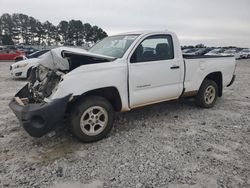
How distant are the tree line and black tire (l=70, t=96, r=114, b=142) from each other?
67559mm

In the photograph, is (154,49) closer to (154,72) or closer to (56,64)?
(154,72)

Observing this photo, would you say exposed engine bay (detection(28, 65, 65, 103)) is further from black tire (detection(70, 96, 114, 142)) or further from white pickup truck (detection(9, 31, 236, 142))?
black tire (detection(70, 96, 114, 142))

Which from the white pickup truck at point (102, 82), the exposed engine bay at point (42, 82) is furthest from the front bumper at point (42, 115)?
the exposed engine bay at point (42, 82)

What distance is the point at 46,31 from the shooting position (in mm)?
77812

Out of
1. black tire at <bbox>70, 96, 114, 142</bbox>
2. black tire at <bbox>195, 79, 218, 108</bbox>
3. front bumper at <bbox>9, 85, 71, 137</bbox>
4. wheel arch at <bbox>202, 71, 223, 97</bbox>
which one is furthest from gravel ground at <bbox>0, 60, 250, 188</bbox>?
wheel arch at <bbox>202, 71, 223, 97</bbox>

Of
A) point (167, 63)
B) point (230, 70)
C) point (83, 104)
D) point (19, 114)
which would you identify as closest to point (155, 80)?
point (167, 63)

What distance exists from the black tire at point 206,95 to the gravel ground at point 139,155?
60 cm

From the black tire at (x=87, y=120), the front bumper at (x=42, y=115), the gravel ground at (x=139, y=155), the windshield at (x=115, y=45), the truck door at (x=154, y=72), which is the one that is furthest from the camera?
the windshield at (x=115, y=45)

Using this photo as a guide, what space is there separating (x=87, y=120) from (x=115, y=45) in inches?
67.6

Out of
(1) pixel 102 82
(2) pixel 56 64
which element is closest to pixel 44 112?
(2) pixel 56 64

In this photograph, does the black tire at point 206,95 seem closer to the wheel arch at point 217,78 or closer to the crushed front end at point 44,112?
the wheel arch at point 217,78

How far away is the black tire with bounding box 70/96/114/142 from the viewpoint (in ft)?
12.5

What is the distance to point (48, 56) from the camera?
4035mm

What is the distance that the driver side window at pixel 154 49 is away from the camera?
4469 millimetres
